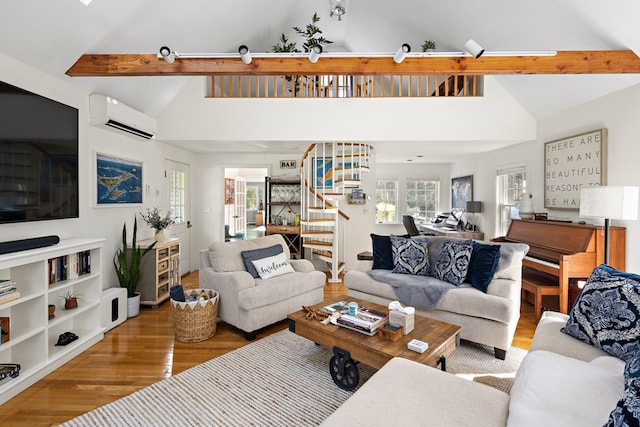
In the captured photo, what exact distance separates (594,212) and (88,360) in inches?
174

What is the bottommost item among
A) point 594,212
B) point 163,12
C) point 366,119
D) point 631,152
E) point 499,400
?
point 499,400

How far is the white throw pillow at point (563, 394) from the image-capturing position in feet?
3.43

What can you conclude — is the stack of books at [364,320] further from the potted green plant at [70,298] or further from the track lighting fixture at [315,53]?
the potted green plant at [70,298]

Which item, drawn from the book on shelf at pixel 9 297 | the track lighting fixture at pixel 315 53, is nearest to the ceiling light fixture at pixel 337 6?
the track lighting fixture at pixel 315 53

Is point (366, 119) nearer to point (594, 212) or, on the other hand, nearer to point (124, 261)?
point (594, 212)

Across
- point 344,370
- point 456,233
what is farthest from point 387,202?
point 344,370

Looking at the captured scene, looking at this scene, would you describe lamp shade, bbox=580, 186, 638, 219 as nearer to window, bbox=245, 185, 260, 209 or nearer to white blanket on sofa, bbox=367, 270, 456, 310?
white blanket on sofa, bbox=367, 270, 456, 310

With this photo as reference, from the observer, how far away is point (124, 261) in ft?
11.3

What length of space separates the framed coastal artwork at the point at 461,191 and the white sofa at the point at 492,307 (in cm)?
357

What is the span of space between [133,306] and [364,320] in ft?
8.82

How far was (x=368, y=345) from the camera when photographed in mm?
1907

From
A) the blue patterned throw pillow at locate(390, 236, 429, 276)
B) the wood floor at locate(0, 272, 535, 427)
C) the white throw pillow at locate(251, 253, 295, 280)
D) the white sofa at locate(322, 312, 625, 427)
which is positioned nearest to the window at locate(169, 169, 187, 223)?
the wood floor at locate(0, 272, 535, 427)

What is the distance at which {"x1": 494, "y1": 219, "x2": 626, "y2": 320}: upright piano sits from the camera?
2.97 m

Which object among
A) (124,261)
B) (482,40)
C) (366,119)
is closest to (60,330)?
(124,261)
